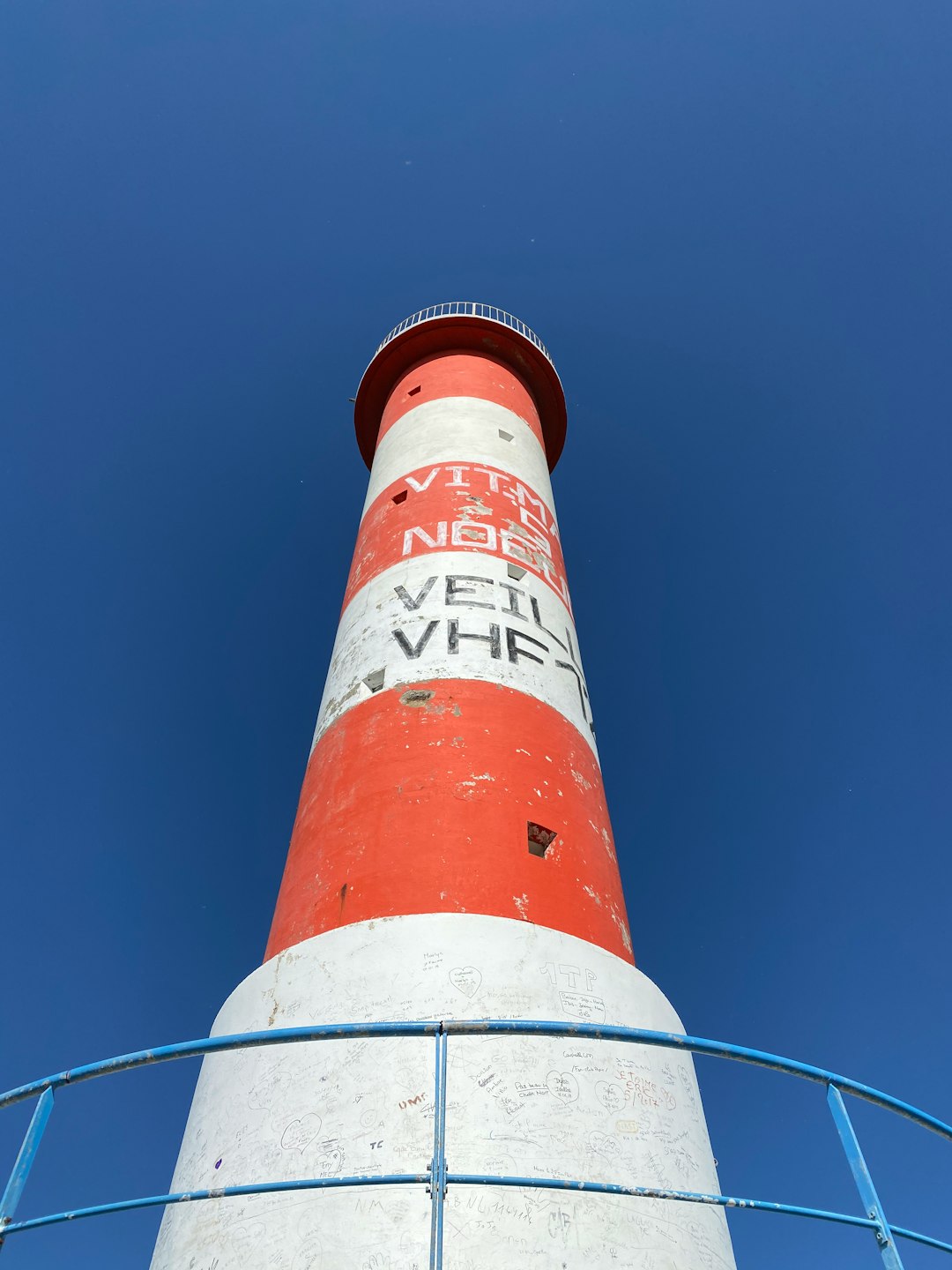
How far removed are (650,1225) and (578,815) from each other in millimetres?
3443

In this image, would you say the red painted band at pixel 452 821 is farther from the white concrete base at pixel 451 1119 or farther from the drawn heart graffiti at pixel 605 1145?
the drawn heart graffiti at pixel 605 1145

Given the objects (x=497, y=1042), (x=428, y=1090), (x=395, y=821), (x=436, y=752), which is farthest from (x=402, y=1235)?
(x=436, y=752)

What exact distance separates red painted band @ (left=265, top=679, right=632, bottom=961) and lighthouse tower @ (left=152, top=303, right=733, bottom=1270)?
0.9 inches

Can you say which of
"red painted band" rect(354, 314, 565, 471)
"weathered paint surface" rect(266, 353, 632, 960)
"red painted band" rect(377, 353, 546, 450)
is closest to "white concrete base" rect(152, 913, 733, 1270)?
"weathered paint surface" rect(266, 353, 632, 960)

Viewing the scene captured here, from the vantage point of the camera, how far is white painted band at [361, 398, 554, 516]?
41.7 feet

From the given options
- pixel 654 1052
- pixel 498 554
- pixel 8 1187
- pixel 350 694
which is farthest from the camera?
pixel 498 554

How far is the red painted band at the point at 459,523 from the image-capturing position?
35.2 feet

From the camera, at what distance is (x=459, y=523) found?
10.9 metres

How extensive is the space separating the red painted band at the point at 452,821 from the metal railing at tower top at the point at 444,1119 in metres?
Result: 3.09

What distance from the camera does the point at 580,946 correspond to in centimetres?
675

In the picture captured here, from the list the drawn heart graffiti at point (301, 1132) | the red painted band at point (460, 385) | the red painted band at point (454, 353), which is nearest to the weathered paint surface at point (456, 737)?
the drawn heart graffiti at point (301, 1132)

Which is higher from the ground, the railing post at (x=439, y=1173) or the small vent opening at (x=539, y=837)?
the small vent opening at (x=539, y=837)

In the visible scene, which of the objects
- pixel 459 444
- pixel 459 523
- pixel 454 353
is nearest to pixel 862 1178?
pixel 459 523

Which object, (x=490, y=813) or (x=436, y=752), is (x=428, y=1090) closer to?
(x=490, y=813)
